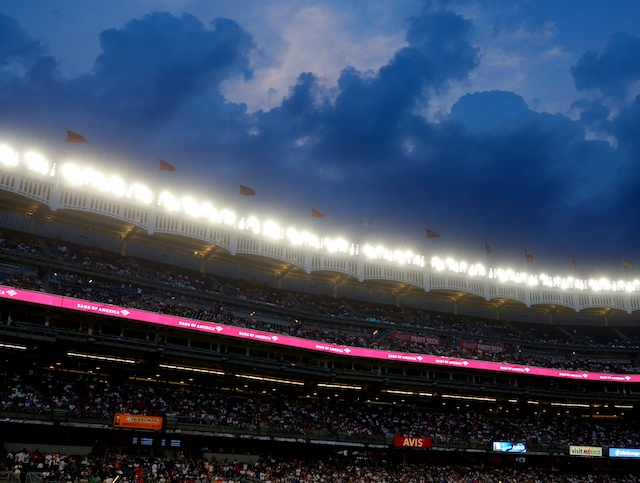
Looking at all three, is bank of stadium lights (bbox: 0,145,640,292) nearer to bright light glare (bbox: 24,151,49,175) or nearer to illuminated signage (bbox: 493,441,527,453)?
bright light glare (bbox: 24,151,49,175)

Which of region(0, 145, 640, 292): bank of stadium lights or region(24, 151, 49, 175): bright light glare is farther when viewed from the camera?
region(0, 145, 640, 292): bank of stadium lights

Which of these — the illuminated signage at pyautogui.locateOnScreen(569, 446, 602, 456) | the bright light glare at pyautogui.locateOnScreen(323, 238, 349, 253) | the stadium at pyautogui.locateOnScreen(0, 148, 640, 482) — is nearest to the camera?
the stadium at pyautogui.locateOnScreen(0, 148, 640, 482)

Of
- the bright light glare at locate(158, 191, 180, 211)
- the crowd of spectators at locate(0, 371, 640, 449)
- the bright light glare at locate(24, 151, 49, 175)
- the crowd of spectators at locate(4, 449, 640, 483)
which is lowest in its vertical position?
the crowd of spectators at locate(4, 449, 640, 483)

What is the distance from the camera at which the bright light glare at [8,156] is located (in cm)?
5106

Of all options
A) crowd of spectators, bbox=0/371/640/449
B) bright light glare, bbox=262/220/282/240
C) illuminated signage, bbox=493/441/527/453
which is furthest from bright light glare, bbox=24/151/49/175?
illuminated signage, bbox=493/441/527/453

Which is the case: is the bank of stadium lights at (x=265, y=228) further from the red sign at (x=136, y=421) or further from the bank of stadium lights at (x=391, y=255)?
the red sign at (x=136, y=421)

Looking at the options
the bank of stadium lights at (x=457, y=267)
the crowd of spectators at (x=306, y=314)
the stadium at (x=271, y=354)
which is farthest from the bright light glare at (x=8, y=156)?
the bank of stadium lights at (x=457, y=267)

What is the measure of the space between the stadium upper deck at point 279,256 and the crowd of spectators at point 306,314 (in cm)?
184

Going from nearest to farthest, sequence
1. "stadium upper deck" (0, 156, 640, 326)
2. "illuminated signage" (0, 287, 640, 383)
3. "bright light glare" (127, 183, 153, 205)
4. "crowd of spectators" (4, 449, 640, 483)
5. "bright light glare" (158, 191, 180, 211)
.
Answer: "crowd of spectators" (4, 449, 640, 483) → "illuminated signage" (0, 287, 640, 383) → "stadium upper deck" (0, 156, 640, 326) → "bright light glare" (127, 183, 153, 205) → "bright light glare" (158, 191, 180, 211)

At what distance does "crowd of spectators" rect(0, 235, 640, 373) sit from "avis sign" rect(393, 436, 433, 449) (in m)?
9.90

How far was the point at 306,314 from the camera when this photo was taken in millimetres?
67188

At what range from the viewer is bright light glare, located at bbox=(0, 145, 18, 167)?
5106 cm

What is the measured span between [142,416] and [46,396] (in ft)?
24.5

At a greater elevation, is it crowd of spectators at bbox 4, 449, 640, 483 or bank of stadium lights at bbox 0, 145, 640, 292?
bank of stadium lights at bbox 0, 145, 640, 292
